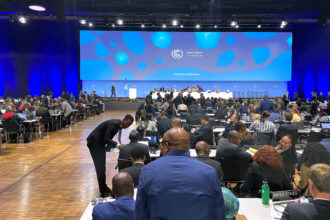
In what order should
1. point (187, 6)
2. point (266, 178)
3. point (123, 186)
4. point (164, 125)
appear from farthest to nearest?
1. point (187, 6)
2. point (164, 125)
3. point (266, 178)
4. point (123, 186)

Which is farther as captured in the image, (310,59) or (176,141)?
(310,59)

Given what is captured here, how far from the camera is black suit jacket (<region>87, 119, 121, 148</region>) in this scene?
4.57m

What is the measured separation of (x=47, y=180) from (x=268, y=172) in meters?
4.27

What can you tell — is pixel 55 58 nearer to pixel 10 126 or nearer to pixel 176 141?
pixel 10 126

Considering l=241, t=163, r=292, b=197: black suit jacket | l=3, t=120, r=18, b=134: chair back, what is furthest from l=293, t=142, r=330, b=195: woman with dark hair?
l=3, t=120, r=18, b=134: chair back

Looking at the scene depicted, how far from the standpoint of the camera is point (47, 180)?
6051 mm

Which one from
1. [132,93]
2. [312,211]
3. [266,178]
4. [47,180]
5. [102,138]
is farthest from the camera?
[132,93]

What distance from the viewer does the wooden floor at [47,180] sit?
4621mm

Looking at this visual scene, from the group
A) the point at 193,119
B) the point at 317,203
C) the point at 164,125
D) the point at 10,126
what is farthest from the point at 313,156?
the point at 10,126

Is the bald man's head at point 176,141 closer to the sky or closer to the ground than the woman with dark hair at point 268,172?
closer to the sky

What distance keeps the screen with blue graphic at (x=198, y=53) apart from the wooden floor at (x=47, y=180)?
1192cm

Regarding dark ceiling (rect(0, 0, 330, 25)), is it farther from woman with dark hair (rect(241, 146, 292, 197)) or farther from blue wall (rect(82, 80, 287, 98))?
woman with dark hair (rect(241, 146, 292, 197))

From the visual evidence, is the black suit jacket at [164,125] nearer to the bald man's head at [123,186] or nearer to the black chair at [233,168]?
the black chair at [233,168]

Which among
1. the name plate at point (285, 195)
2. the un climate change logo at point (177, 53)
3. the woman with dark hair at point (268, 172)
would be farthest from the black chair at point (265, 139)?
the un climate change logo at point (177, 53)
